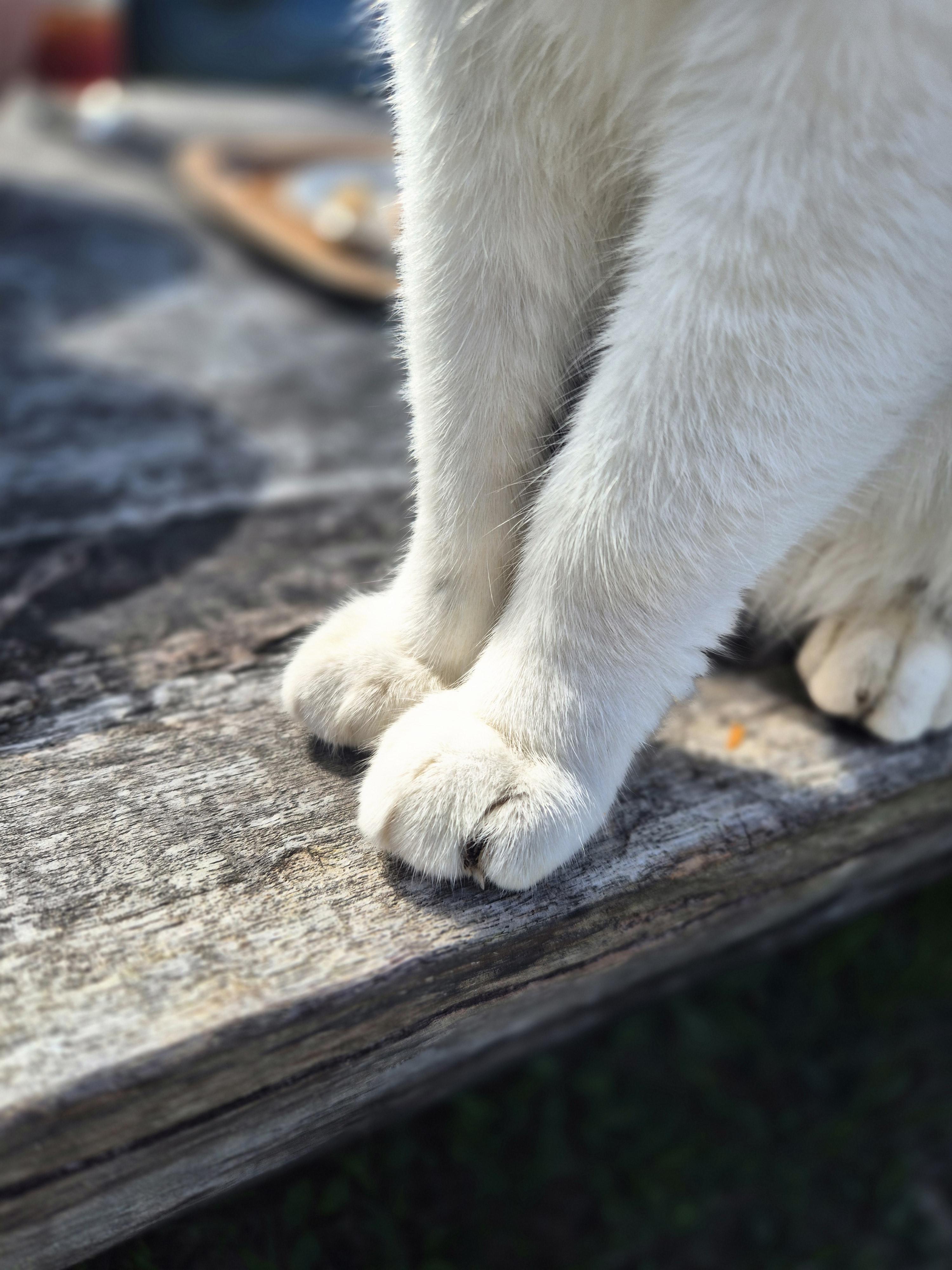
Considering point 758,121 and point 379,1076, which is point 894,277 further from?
point 379,1076

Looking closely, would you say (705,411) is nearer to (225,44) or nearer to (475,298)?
(475,298)

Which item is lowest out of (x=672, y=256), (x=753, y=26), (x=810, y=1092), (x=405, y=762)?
(x=810, y=1092)

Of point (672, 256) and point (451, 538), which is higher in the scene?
point (672, 256)

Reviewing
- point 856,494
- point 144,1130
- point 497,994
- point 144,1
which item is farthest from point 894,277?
point 144,1

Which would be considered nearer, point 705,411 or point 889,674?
point 705,411

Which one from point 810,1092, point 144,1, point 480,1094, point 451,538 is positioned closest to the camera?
point 451,538

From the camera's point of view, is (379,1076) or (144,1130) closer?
(144,1130)

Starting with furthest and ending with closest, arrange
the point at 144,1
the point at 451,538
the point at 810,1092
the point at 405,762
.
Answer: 1. the point at 144,1
2. the point at 810,1092
3. the point at 451,538
4. the point at 405,762

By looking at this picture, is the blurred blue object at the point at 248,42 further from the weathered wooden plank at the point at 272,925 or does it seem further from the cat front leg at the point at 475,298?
the weathered wooden plank at the point at 272,925

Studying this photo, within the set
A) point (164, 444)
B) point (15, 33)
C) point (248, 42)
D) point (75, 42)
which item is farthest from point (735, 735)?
point (248, 42)
